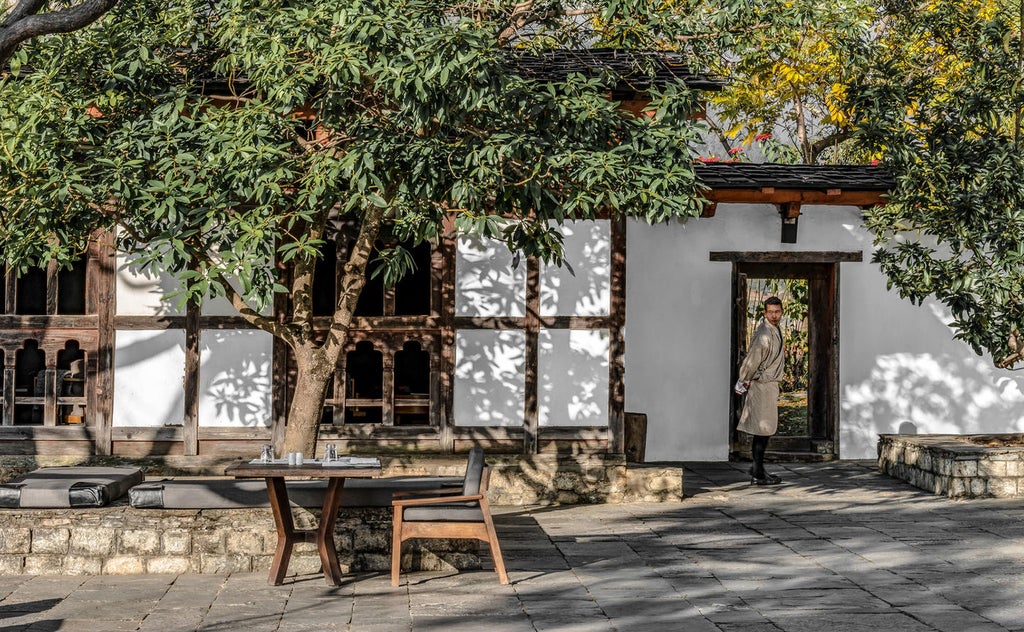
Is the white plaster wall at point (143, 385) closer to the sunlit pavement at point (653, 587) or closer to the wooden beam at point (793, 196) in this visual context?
the sunlit pavement at point (653, 587)

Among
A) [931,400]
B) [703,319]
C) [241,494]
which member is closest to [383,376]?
[241,494]

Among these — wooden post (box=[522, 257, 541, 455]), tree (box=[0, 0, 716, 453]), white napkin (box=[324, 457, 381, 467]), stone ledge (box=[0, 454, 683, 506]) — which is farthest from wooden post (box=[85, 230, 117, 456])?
white napkin (box=[324, 457, 381, 467])

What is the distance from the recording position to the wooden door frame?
13.6 metres

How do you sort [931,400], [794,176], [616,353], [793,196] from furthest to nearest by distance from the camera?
[931,400]
[794,176]
[793,196]
[616,353]

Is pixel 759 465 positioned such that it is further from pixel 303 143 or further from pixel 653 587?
pixel 303 143

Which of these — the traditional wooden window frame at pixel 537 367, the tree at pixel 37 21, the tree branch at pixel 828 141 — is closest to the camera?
the tree at pixel 37 21

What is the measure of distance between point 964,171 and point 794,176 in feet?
6.29

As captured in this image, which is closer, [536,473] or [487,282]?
[536,473]

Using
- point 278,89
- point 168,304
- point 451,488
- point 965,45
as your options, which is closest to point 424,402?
point 168,304

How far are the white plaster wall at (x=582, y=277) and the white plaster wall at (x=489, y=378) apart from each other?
1.50 feet

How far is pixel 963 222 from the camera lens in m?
11.0

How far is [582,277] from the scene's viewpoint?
37.0 ft

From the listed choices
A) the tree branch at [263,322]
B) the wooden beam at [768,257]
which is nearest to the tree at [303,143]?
the tree branch at [263,322]

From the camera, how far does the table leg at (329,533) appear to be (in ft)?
25.0
